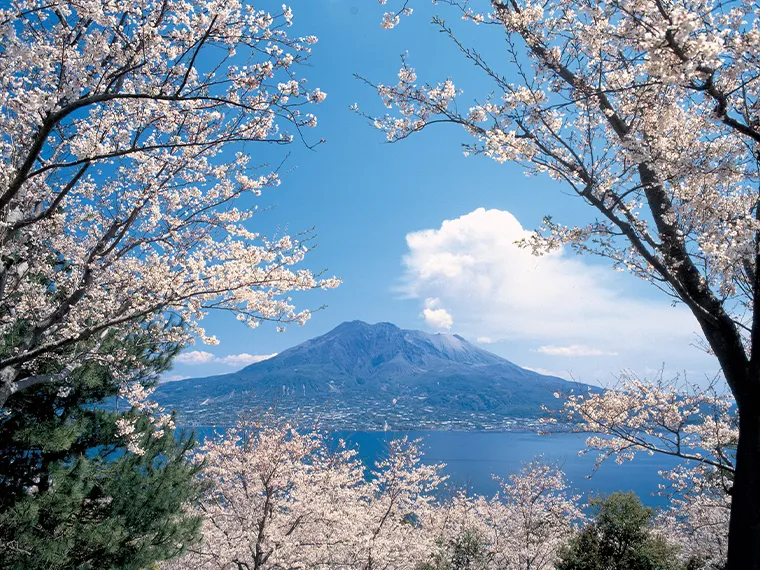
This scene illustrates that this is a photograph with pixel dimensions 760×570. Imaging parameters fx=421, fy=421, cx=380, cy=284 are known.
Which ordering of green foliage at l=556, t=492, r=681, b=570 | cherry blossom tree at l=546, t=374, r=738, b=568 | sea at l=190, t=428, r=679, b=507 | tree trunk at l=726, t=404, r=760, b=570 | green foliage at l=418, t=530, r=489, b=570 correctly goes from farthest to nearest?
sea at l=190, t=428, r=679, b=507, green foliage at l=418, t=530, r=489, b=570, green foliage at l=556, t=492, r=681, b=570, cherry blossom tree at l=546, t=374, r=738, b=568, tree trunk at l=726, t=404, r=760, b=570

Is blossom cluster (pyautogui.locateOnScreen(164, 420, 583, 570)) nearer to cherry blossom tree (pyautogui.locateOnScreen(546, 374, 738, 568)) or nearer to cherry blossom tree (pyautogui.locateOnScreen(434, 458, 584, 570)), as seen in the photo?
cherry blossom tree (pyautogui.locateOnScreen(434, 458, 584, 570))

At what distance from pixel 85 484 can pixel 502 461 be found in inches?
3380

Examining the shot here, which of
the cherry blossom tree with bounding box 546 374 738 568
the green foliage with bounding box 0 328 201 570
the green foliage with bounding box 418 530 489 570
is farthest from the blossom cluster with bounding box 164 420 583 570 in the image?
the cherry blossom tree with bounding box 546 374 738 568

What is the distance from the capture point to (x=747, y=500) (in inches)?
89.9

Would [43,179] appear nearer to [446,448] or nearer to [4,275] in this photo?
[4,275]

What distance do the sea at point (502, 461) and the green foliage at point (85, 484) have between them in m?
33.6

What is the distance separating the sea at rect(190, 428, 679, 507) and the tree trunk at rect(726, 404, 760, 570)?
130ft

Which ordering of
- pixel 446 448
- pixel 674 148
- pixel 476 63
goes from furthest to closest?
pixel 446 448 < pixel 476 63 < pixel 674 148

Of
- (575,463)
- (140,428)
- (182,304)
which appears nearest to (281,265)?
(182,304)

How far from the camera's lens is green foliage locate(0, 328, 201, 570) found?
596cm

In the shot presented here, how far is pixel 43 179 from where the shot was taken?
4039mm

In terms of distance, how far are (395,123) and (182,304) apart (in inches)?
102

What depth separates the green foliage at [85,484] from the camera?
5.96m

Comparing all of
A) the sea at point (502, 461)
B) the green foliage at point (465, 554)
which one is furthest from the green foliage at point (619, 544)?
the sea at point (502, 461)
